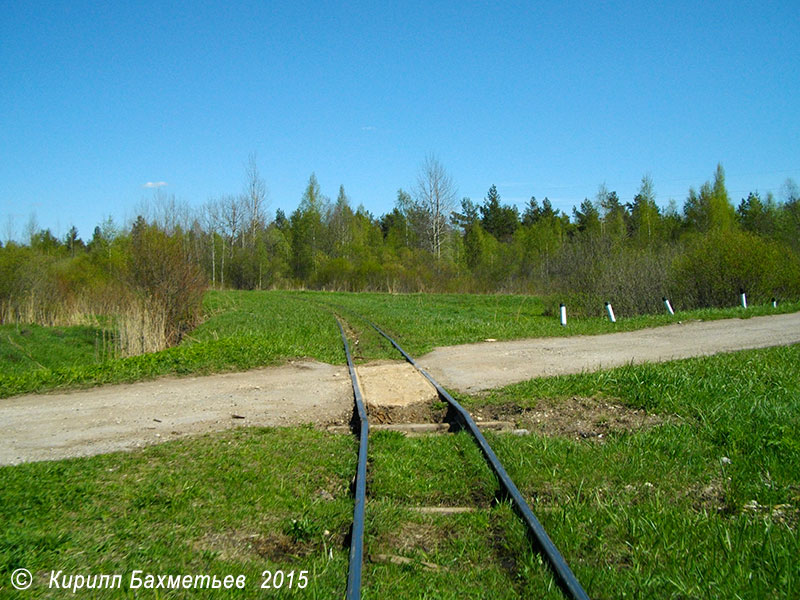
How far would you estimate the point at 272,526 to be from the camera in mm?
4531

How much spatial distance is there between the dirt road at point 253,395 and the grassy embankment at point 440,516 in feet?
3.17

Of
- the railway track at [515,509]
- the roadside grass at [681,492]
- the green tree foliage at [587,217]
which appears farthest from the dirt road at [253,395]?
the green tree foliage at [587,217]

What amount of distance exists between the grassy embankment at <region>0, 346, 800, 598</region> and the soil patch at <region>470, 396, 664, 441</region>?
0.40 m

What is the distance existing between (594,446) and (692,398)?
7.53ft

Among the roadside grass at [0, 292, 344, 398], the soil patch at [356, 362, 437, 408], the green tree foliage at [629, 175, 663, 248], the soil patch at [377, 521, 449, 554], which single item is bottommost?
the soil patch at [377, 521, 449, 554]

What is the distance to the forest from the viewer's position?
20953 mm

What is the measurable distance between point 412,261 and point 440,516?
49.7 meters

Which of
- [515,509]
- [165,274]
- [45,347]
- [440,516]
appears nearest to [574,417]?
[515,509]

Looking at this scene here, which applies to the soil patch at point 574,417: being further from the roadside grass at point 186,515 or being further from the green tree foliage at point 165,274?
the green tree foliage at point 165,274

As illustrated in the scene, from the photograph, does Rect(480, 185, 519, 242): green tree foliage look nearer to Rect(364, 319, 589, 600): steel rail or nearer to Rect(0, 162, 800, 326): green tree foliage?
Rect(0, 162, 800, 326): green tree foliage

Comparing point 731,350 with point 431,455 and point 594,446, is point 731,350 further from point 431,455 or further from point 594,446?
point 431,455

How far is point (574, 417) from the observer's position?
7.55m

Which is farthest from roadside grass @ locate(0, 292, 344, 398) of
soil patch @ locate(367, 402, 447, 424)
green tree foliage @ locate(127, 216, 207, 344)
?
soil patch @ locate(367, 402, 447, 424)

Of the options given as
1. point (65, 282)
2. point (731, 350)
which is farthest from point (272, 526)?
point (65, 282)
